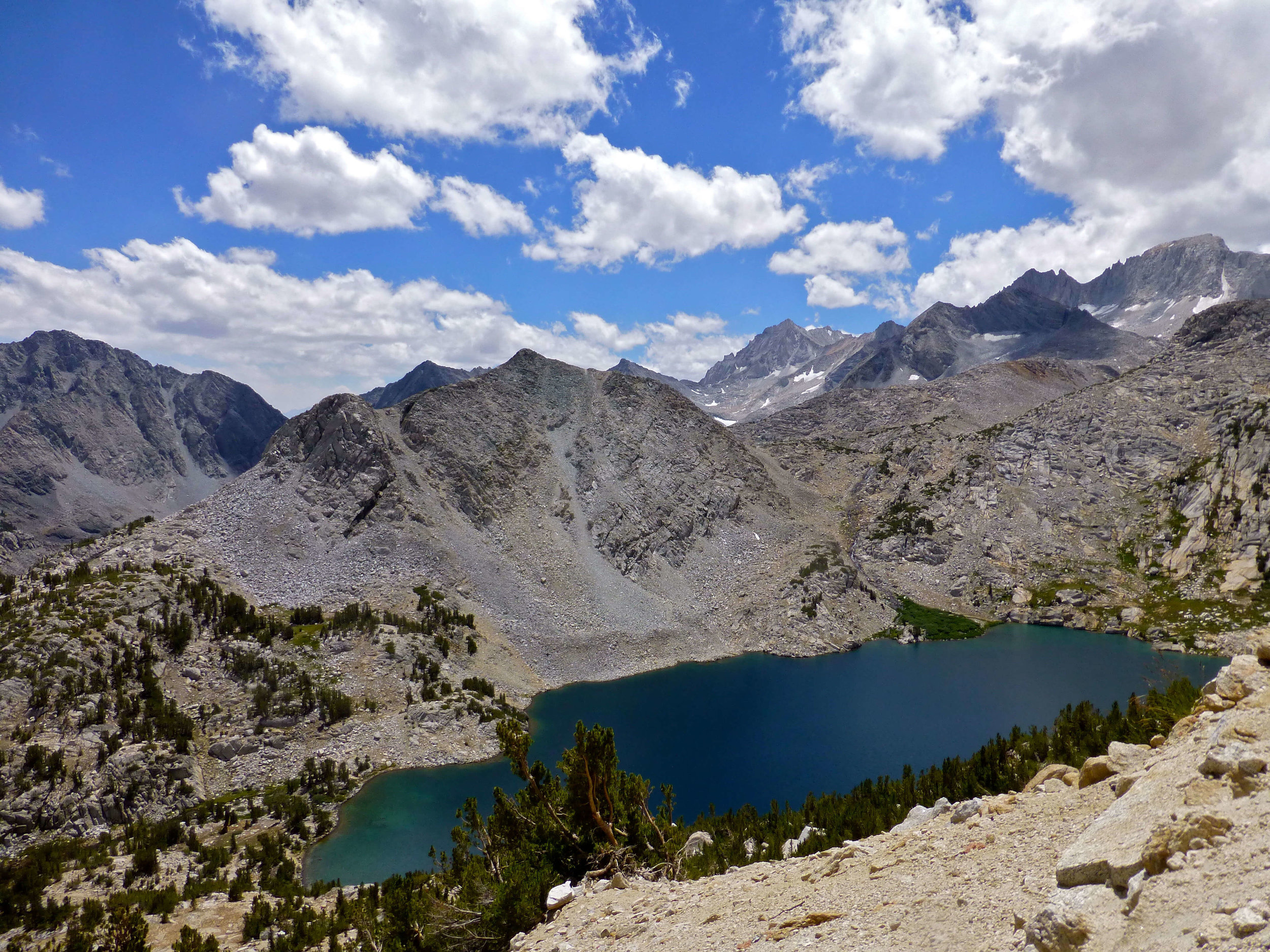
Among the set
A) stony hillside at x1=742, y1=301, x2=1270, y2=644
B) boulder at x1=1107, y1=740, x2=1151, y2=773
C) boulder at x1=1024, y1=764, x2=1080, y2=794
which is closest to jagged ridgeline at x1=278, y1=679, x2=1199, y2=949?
boulder at x1=1024, y1=764, x2=1080, y2=794

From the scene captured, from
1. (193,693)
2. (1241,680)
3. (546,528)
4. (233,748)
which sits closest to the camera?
(1241,680)

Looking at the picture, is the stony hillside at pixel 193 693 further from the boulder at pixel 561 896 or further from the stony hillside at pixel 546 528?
the boulder at pixel 561 896

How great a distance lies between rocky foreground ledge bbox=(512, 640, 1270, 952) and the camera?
5199 mm

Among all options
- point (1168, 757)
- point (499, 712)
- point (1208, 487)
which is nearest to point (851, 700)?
point (499, 712)

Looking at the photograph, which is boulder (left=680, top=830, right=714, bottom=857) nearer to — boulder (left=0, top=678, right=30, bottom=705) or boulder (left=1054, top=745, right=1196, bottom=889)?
boulder (left=1054, top=745, right=1196, bottom=889)

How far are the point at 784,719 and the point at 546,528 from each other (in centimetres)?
3601

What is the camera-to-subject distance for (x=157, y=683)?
43.9 meters

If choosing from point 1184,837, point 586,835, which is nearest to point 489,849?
point 586,835

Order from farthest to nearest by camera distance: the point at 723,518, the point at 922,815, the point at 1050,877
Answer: the point at 723,518 < the point at 922,815 < the point at 1050,877

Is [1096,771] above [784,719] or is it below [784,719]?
above

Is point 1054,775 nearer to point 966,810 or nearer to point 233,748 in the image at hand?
point 966,810

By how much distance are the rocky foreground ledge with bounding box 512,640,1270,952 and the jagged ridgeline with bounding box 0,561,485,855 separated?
115 ft

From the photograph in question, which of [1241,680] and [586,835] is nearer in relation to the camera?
[1241,680]

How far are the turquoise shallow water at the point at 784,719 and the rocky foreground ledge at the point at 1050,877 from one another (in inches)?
1037
